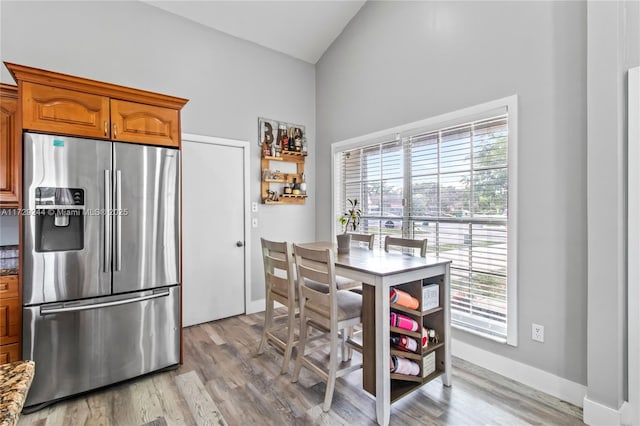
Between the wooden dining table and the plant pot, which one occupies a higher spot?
the plant pot

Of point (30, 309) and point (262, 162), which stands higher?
point (262, 162)

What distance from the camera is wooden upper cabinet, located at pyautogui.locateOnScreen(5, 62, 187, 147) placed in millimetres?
2038

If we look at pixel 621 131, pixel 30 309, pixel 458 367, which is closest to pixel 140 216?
pixel 30 309

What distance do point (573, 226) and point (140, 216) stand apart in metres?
3.12

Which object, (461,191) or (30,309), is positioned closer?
(30,309)

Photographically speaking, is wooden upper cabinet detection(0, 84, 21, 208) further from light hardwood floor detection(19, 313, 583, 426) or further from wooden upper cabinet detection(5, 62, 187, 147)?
light hardwood floor detection(19, 313, 583, 426)

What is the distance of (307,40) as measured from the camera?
4070 mm

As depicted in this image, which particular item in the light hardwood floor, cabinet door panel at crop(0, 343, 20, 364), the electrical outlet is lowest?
the light hardwood floor

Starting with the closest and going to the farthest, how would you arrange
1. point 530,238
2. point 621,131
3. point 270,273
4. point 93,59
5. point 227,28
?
point 621,131 < point 530,238 < point 270,273 < point 93,59 < point 227,28

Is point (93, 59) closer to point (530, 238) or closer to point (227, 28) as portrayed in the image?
point (227, 28)

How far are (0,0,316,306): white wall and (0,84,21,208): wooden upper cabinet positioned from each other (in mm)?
453

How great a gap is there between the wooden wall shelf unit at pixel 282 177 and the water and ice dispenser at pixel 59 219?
2.06 meters

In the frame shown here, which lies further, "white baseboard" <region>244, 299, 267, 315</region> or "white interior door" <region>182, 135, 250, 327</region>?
"white baseboard" <region>244, 299, 267, 315</region>

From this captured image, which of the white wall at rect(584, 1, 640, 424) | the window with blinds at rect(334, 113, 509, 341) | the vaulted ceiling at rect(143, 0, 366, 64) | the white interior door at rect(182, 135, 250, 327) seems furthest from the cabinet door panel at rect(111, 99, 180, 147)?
the white wall at rect(584, 1, 640, 424)
